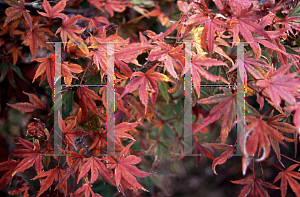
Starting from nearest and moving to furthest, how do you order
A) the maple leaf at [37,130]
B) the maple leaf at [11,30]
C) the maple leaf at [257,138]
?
the maple leaf at [257,138], the maple leaf at [37,130], the maple leaf at [11,30]

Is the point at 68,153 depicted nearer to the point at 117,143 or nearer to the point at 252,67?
the point at 117,143

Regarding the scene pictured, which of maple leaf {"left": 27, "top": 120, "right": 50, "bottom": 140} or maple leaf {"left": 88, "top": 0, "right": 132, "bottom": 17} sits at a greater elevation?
maple leaf {"left": 88, "top": 0, "right": 132, "bottom": 17}

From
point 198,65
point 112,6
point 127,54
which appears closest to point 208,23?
point 198,65

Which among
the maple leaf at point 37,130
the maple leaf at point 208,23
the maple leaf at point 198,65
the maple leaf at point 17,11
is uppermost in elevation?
the maple leaf at point 17,11

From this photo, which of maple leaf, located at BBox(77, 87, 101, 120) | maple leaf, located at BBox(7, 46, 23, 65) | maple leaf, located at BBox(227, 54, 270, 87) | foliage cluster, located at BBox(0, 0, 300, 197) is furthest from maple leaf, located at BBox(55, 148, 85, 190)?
maple leaf, located at BBox(7, 46, 23, 65)

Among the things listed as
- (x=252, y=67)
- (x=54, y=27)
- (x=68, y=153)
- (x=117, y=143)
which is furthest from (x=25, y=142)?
(x=252, y=67)

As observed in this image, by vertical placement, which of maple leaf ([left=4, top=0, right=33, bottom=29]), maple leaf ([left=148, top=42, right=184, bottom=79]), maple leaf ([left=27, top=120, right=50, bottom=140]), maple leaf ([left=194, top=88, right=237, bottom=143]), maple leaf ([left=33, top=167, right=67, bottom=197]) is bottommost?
maple leaf ([left=33, top=167, right=67, bottom=197])

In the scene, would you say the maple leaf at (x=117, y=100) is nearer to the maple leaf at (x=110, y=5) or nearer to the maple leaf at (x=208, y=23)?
the maple leaf at (x=208, y=23)

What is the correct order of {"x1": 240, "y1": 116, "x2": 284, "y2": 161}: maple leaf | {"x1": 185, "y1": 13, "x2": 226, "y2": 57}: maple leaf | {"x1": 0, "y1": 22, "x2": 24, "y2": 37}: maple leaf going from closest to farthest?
{"x1": 240, "y1": 116, "x2": 284, "y2": 161}: maple leaf, {"x1": 185, "y1": 13, "x2": 226, "y2": 57}: maple leaf, {"x1": 0, "y1": 22, "x2": 24, "y2": 37}: maple leaf

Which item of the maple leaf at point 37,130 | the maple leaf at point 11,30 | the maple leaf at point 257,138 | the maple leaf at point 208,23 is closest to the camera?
the maple leaf at point 257,138

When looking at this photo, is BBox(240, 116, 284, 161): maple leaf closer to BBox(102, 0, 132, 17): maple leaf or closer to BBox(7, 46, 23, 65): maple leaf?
BBox(102, 0, 132, 17): maple leaf

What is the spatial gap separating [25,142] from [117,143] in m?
0.25

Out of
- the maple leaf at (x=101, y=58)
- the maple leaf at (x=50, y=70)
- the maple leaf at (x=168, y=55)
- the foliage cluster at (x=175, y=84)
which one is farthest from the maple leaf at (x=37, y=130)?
the maple leaf at (x=168, y=55)

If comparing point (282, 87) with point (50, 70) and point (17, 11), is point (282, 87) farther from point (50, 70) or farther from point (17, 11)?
point (17, 11)
